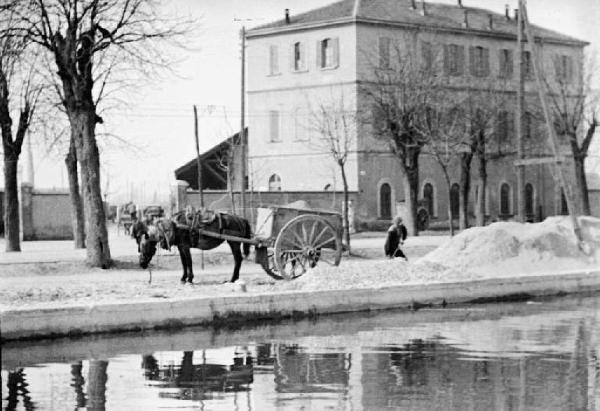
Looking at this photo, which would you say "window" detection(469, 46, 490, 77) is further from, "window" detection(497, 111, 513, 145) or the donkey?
the donkey

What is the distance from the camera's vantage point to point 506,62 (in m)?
62.4

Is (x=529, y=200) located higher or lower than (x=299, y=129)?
lower

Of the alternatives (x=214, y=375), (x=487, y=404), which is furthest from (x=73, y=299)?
(x=487, y=404)

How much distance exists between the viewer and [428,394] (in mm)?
11625

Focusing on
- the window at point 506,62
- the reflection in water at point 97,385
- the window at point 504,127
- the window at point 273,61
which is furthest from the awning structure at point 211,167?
the reflection in water at point 97,385

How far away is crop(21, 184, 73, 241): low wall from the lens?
44.0m

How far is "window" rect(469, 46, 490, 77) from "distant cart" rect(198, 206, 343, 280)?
38684mm

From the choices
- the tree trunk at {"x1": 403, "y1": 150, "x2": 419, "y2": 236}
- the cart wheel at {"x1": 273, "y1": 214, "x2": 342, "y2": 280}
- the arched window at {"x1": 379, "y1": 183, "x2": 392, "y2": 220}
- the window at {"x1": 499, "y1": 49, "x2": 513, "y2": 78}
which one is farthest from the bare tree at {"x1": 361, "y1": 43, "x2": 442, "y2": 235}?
the cart wheel at {"x1": 273, "y1": 214, "x2": 342, "y2": 280}

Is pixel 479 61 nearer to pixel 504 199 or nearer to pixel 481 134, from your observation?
pixel 504 199

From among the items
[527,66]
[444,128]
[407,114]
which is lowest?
[444,128]

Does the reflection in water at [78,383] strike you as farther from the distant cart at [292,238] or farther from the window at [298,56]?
the window at [298,56]

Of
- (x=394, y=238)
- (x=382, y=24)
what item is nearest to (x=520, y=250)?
(x=394, y=238)

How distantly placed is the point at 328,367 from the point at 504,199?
2008 inches

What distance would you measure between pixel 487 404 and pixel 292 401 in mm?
1921
